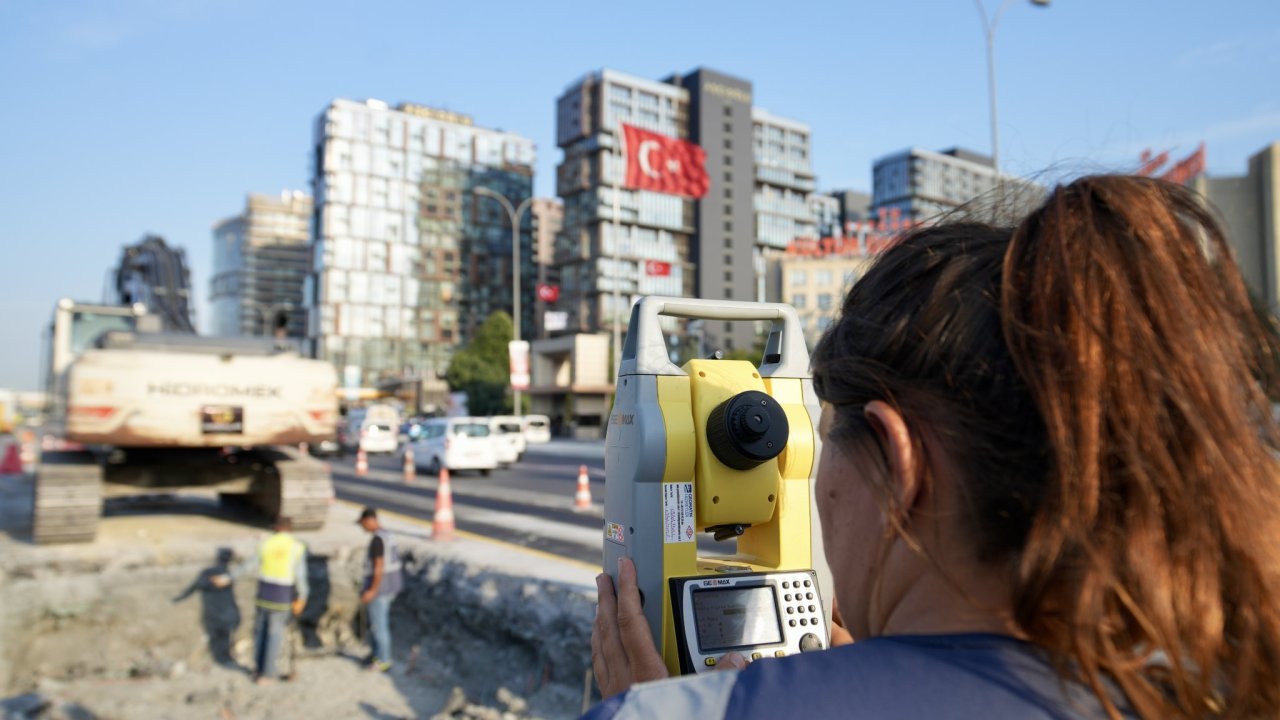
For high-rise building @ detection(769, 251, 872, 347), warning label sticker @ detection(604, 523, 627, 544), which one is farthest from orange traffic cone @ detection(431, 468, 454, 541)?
high-rise building @ detection(769, 251, 872, 347)

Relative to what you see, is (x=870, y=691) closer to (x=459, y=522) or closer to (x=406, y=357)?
(x=459, y=522)

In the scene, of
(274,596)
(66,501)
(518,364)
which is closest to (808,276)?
(518,364)

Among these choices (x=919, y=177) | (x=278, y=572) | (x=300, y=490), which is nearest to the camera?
(x=278, y=572)

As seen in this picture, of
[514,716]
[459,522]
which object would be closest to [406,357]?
[459,522]

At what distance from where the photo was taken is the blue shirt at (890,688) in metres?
0.85

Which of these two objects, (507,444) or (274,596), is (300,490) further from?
(507,444)

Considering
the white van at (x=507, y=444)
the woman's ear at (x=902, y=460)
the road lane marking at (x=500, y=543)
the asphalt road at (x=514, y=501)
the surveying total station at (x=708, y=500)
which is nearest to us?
the woman's ear at (x=902, y=460)

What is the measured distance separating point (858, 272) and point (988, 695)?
2.16ft

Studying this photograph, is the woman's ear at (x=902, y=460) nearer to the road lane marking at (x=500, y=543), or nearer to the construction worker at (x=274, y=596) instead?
the construction worker at (x=274, y=596)

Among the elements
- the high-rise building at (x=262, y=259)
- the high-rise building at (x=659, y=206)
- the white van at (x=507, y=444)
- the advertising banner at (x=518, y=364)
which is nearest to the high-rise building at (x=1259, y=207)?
the advertising banner at (x=518, y=364)

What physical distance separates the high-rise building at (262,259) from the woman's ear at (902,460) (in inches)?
5706

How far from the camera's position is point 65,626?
7949 millimetres

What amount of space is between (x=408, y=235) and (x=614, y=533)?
114 meters

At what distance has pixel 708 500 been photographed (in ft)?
5.61
